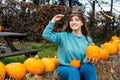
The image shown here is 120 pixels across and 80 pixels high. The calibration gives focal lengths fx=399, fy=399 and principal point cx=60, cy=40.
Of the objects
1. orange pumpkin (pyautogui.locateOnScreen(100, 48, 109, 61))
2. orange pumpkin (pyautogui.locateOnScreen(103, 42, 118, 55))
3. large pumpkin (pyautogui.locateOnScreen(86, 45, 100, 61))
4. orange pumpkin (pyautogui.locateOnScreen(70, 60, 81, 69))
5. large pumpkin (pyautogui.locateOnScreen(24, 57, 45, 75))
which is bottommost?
orange pumpkin (pyautogui.locateOnScreen(103, 42, 118, 55))

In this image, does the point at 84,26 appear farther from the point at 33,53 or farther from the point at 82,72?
the point at 33,53

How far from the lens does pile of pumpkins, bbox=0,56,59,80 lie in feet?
13.7

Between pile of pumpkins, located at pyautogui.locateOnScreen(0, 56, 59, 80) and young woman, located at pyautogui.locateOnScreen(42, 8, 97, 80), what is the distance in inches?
5.6

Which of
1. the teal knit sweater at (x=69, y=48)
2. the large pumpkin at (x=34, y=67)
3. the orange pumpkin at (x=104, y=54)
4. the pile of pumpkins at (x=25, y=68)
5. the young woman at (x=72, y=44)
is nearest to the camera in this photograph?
the pile of pumpkins at (x=25, y=68)

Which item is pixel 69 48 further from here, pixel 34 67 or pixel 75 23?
pixel 34 67

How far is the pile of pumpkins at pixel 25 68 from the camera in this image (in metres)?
4.18

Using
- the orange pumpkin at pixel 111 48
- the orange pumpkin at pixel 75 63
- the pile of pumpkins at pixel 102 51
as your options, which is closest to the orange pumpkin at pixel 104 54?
the pile of pumpkins at pixel 102 51

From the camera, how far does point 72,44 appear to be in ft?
16.0

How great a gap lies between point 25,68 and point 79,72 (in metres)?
0.63

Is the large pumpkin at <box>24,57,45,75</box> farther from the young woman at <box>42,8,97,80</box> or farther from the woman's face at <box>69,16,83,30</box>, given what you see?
the woman's face at <box>69,16,83,30</box>

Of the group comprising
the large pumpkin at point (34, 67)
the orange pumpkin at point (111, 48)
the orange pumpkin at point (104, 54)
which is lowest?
the orange pumpkin at point (111, 48)

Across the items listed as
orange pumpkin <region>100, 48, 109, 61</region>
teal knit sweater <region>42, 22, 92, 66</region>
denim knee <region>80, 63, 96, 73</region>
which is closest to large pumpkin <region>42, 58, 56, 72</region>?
teal knit sweater <region>42, 22, 92, 66</region>

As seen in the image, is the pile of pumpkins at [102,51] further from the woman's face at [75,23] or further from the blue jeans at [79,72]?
the woman's face at [75,23]

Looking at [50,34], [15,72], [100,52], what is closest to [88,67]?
[50,34]
